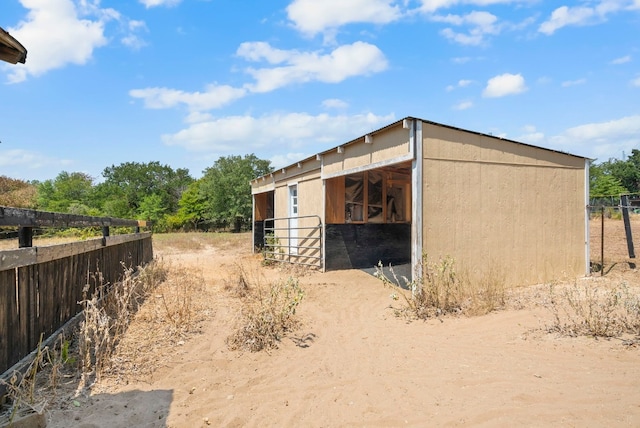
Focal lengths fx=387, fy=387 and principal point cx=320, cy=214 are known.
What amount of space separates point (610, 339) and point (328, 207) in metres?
7.20

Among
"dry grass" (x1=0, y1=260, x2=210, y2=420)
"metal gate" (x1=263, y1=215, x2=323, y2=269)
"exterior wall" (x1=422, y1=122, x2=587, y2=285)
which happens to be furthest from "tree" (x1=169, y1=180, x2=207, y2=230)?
"exterior wall" (x1=422, y1=122, x2=587, y2=285)

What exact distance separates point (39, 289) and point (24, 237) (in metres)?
0.54

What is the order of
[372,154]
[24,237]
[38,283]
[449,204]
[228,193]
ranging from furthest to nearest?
[228,193] < [372,154] < [449,204] < [38,283] < [24,237]

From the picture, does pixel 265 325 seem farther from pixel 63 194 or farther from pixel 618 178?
pixel 618 178

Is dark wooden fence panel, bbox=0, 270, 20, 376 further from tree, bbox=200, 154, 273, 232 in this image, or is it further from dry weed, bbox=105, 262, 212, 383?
tree, bbox=200, 154, 273, 232

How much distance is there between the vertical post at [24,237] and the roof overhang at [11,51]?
1526mm

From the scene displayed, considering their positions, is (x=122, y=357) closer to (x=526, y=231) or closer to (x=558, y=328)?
(x=558, y=328)

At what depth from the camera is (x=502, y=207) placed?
8047 millimetres

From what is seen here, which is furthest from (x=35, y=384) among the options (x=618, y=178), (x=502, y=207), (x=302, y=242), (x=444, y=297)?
(x=618, y=178)

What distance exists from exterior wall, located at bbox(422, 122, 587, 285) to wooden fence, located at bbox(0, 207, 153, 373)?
5358 millimetres

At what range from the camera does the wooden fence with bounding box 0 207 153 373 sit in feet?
10.0

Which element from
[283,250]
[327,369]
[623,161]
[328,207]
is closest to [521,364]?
[327,369]

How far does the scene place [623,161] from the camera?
51.0m

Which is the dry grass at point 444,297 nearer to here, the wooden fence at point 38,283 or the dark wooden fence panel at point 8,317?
the wooden fence at point 38,283
